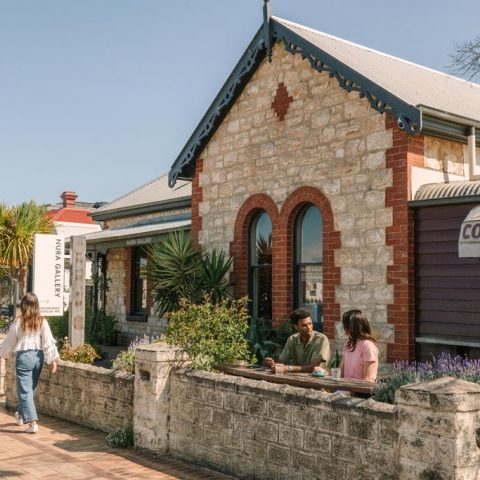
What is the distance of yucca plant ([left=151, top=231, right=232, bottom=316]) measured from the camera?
1097 centimetres

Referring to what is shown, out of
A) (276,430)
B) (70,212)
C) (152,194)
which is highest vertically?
(70,212)

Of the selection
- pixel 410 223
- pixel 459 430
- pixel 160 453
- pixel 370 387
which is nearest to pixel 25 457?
pixel 160 453

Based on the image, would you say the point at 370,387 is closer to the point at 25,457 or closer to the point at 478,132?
the point at 25,457

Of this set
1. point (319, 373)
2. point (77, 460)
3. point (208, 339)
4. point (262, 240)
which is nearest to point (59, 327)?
point (262, 240)

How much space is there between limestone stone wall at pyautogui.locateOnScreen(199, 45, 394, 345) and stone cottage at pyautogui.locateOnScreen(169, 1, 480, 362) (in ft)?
0.06

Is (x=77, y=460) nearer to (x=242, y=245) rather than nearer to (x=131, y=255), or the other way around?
(x=242, y=245)

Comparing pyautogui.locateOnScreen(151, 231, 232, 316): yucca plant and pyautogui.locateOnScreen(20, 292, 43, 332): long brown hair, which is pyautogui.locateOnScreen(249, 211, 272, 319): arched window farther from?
pyautogui.locateOnScreen(20, 292, 43, 332): long brown hair

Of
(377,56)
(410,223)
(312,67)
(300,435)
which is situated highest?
(377,56)

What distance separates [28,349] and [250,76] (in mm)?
5885

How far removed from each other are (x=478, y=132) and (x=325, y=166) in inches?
87.4

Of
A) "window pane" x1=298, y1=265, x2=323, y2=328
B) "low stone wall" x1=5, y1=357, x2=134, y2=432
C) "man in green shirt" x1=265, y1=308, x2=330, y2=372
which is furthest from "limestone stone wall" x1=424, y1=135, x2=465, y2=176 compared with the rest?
"low stone wall" x1=5, y1=357, x2=134, y2=432

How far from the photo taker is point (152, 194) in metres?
18.5

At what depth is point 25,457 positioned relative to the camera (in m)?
7.09

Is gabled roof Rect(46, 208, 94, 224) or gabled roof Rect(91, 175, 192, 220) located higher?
gabled roof Rect(46, 208, 94, 224)
